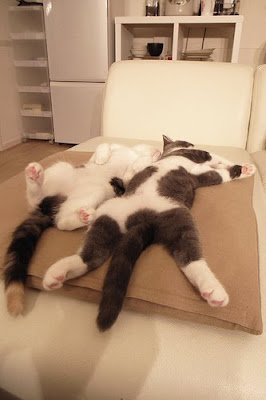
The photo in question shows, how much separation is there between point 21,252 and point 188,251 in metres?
0.39

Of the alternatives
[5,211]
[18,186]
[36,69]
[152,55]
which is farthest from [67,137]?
[5,211]

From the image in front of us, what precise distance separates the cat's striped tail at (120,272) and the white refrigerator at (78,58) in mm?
2548

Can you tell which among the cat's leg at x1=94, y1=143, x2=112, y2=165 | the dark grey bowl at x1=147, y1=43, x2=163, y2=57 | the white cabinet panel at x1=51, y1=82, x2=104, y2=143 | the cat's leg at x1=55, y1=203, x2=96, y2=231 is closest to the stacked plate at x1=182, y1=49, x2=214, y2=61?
the dark grey bowl at x1=147, y1=43, x2=163, y2=57

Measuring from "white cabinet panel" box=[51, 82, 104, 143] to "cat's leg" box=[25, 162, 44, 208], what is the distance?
2271mm

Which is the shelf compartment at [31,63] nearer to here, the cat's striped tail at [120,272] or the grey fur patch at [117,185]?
the grey fur patch at [117,185]

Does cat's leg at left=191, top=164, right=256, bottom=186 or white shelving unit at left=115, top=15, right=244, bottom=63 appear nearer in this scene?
cat's leg at left=191, top=164, right=256, bottom=186

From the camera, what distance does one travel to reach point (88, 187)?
3.13 feet

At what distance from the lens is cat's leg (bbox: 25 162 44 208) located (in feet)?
2.82

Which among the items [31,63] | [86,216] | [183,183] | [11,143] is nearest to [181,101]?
[183,183]

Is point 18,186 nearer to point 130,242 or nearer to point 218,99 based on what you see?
point 130,242

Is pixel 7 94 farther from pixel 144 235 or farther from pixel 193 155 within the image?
pixel 144 235

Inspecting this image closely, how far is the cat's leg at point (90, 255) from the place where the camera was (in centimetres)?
60

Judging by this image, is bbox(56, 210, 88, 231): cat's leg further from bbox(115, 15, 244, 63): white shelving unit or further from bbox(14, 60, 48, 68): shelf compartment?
bbox(14, 60, 48, 68): shelf compartment

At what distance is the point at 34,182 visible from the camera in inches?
34.3
